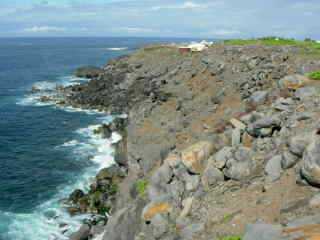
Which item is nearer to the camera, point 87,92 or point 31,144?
point 31,144

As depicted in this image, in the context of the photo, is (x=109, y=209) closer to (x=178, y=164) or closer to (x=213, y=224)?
(x=178, y=164)

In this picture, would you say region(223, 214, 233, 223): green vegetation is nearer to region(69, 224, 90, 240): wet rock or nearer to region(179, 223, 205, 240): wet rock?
region(179, 223, 205, 240): wet rock

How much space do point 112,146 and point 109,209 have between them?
1817 cm

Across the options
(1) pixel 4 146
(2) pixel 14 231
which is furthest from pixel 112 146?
(2) pixel 14 231

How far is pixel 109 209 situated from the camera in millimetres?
35000

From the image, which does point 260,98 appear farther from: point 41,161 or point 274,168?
point 41,161

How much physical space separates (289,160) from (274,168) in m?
0.82

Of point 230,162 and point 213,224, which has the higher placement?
point 230,162

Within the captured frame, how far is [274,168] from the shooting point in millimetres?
17234

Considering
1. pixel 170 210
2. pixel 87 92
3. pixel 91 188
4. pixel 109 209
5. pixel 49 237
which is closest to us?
pixel 170 210

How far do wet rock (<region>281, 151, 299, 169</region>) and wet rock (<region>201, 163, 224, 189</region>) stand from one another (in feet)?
10.8

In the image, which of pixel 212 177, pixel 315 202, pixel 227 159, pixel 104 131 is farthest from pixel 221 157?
pixel 104 131

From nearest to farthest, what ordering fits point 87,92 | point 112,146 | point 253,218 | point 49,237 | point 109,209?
point 253,218 < point 49,237 < point 109,209 < point 112,146 < point 87,92

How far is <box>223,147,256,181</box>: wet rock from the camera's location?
18078mm
